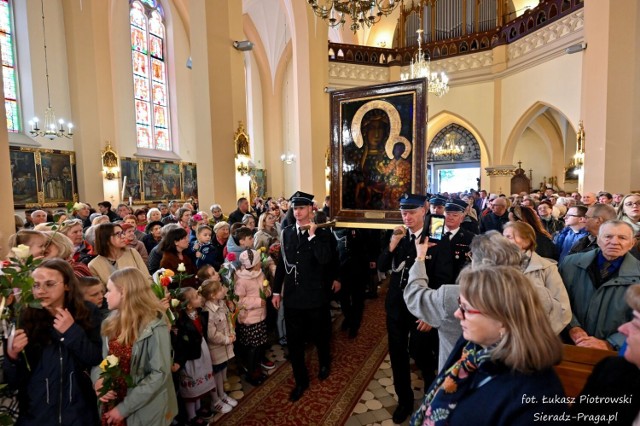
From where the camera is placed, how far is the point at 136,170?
1328 centimetres

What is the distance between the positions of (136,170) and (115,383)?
1291 centimetres

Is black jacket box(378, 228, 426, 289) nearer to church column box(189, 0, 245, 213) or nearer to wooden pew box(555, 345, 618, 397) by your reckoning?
wooden pew box(555, 345, 618, 397)

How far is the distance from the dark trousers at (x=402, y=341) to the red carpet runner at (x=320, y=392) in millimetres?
573

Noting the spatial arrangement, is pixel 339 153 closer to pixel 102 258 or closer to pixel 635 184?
pixel 102 258

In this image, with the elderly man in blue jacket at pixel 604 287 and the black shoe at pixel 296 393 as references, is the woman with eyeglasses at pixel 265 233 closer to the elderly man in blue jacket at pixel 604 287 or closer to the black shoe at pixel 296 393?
the black shoe at pixel 296 393

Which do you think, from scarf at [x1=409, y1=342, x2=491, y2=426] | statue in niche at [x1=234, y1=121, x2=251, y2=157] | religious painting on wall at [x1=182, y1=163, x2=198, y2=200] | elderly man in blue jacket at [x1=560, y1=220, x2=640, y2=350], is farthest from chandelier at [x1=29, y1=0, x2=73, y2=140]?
elderly man in blue jacket at [x1=560, y1=220, x2=640, y2=350]

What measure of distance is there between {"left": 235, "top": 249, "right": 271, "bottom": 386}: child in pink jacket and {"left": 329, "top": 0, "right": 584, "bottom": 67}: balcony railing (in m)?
14.8

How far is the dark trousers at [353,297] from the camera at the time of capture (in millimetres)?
4930

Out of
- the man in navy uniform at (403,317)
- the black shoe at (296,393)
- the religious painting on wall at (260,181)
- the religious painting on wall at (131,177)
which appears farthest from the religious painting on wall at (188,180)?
the man in navy uniform at (403,317)

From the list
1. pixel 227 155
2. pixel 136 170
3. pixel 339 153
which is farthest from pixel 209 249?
pixel 136 170

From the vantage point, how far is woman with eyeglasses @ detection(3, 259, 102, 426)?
1.93 m

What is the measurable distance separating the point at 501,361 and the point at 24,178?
1281 cm

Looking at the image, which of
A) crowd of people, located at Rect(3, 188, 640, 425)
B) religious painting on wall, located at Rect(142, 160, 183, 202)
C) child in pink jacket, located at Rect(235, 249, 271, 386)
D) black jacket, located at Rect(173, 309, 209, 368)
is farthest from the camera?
religious painting on wall, located at Rect(142, 160, 183, 202)

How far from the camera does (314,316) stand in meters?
3.46
